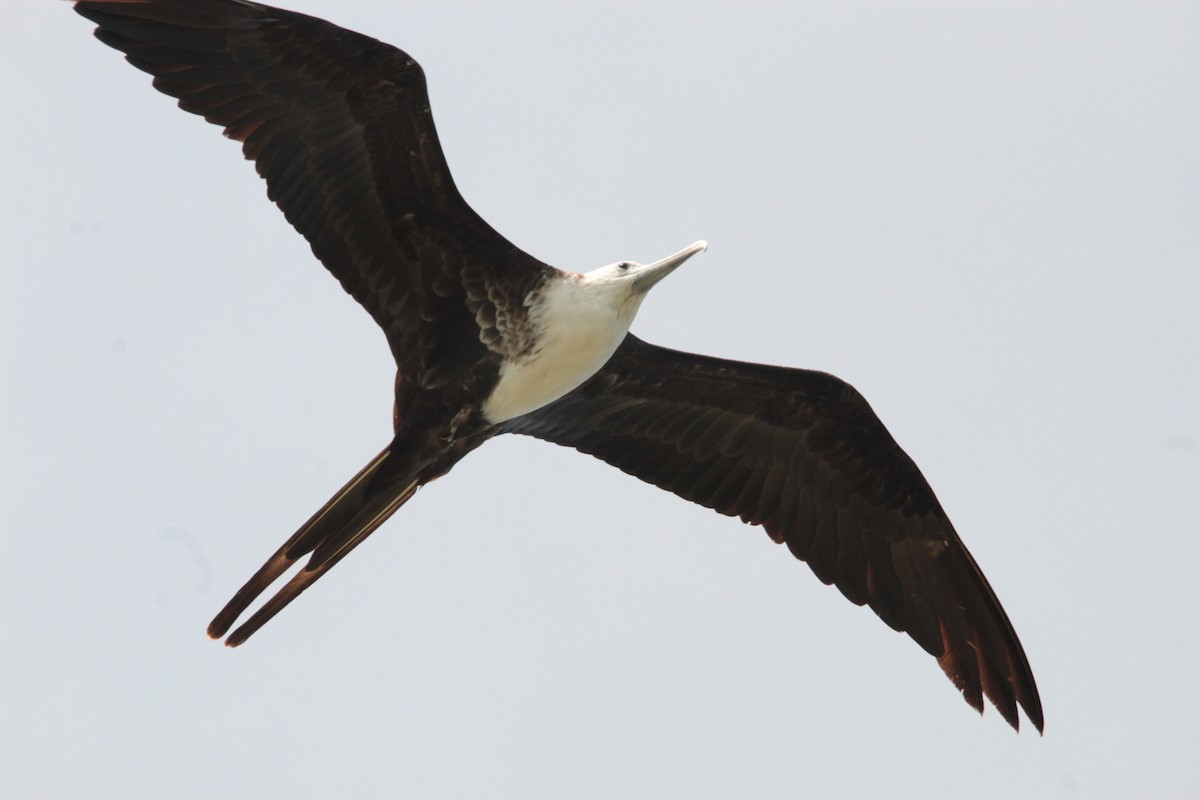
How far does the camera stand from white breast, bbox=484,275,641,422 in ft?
26.9

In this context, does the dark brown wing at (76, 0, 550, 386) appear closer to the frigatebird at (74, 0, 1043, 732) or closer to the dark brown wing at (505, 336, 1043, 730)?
the frigatebird at (74, 0, 1043, 732)

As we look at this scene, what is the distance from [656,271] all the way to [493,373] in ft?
3.08

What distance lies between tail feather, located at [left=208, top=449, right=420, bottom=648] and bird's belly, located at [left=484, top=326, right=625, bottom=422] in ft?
1.95

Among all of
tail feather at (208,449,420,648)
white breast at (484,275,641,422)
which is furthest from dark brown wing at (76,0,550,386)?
tail feather at (208,449,420,648)

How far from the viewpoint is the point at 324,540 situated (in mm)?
8195

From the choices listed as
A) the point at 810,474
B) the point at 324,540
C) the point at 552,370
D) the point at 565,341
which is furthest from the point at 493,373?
the point at 810,474

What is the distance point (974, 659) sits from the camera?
898 cm

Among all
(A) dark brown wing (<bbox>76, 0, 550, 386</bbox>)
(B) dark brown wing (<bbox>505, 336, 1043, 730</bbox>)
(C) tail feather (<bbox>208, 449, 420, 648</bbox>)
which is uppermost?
(A) dark brown wing (<bbox>76, 0, 550, 386</bbox>)

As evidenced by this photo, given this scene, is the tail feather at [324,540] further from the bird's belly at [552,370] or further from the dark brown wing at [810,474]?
the dark brown wing at [810,474]

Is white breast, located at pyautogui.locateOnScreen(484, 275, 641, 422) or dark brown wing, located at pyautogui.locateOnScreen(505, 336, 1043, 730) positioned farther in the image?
dark brown wing, located at pyautogui.locateOnScreen(505, 336, 1043, 730)

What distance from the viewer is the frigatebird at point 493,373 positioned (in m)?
7.86

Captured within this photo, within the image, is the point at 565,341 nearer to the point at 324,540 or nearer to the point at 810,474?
the point at 324,540

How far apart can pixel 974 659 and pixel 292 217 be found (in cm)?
418

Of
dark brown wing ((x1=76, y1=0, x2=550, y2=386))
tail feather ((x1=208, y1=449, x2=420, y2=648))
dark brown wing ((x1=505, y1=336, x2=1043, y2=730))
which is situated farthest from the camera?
dark brown wing ((x1=505, y1=336, x2=1043, y2=730))
